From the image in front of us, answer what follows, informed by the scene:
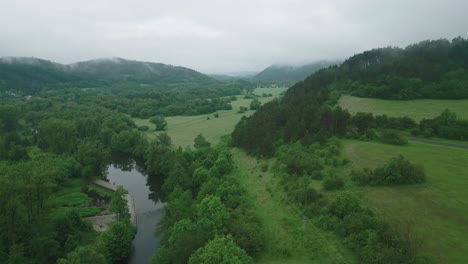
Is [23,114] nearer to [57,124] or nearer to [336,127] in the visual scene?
[57,124]

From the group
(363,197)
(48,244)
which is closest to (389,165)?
(363,197)

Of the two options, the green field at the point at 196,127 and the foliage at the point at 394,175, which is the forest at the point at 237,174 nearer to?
the foliage at the point at 394,175

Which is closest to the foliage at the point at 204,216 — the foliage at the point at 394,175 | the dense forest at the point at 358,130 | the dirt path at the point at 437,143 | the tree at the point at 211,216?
the tree at the point at 211,216

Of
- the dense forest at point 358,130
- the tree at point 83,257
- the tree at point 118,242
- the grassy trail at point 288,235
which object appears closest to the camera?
the tree at point 83,257

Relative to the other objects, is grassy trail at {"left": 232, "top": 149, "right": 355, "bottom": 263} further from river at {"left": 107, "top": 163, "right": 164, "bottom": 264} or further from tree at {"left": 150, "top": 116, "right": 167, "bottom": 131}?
tree at {"left": 150, "top": 116, "right": 167, "bottom": 131}

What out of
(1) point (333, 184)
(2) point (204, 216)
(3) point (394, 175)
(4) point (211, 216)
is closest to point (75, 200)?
(2) point (204, 216)

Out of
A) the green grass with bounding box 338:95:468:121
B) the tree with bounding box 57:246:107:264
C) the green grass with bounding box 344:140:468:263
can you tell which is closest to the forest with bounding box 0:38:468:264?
the tree with bounding box 57:246:107:264
